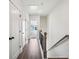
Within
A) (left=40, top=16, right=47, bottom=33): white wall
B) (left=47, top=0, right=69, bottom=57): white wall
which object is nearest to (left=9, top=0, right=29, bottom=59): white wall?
(left=47, top=0, right=69, bottom=57): white wall

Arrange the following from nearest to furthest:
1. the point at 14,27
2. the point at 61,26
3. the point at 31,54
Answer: the point at 14,27, the point at 31,54, the point at 61,26

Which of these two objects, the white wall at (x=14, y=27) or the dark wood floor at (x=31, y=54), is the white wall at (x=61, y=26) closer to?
the dark wood floor at (x=31, y=54)

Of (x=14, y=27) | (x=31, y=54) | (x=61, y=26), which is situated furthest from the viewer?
(x=61, y=26)

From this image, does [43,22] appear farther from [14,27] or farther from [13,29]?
[13,29]

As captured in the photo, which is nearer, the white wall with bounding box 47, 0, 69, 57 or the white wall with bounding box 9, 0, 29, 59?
the white wall with bounding box 9, 0, 29, 59

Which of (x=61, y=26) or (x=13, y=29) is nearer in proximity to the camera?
(x=13, y=29)

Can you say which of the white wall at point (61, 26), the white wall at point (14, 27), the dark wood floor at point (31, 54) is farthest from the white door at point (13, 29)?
the white wall at point (61, 26)

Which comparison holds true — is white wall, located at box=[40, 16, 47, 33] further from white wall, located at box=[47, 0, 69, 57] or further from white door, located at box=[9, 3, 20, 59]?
white door, located at box=[9, 3, 20, 59]

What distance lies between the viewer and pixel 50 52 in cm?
761

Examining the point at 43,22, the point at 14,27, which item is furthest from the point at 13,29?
the point at 43,22
